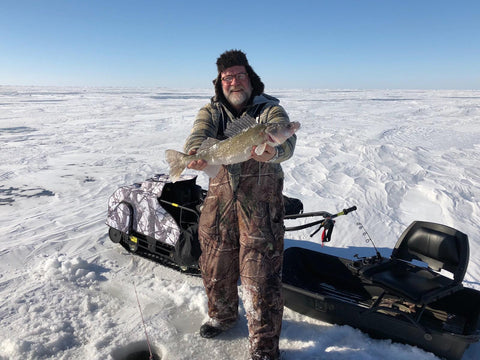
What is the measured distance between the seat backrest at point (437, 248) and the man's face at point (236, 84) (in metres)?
2.25

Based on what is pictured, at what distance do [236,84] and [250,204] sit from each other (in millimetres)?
976

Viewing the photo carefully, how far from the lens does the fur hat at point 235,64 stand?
2736 millimetres

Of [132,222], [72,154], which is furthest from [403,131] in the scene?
[132,222]

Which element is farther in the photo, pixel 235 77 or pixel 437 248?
pixel 437 248

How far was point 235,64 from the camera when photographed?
8.95 ft

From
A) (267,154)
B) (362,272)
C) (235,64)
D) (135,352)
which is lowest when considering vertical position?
(135,352)

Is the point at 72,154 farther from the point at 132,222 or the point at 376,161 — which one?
the point at 376,161

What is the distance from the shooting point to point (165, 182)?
4.14m

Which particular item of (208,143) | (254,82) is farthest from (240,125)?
(254,82)

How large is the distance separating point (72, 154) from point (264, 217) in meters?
10.2

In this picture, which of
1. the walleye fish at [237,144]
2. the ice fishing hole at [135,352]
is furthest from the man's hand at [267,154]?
the ice fishing hole at [135,352]

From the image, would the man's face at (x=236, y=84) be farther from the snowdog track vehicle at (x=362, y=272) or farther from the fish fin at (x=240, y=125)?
the snowdog track vehicle at (x=362, y=272)

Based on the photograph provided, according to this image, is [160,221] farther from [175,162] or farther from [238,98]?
[238,98]

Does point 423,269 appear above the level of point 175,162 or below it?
below
